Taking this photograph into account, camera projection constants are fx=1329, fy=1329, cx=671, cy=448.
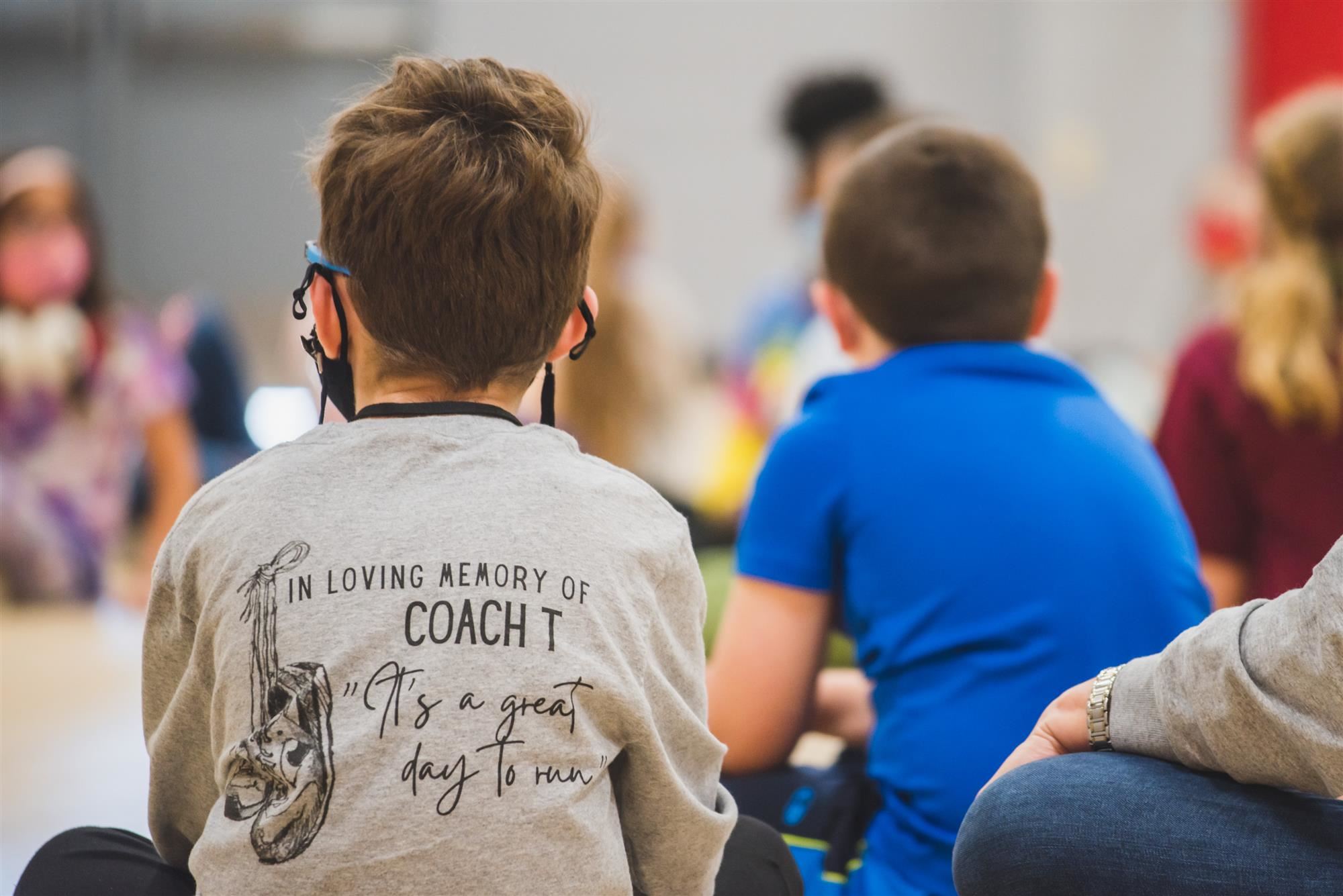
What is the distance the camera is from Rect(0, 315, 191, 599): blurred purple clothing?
11.6 feet

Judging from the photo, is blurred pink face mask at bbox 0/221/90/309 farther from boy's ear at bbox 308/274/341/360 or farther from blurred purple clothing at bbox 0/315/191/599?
boy's ear at bbox 308/274/341/360

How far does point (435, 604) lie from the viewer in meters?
0.86

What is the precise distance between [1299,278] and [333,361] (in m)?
1.38

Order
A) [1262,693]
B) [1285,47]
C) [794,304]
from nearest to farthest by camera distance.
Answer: [1262,693], [794,304], [1285,47]

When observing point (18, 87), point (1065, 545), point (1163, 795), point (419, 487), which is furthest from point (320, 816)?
point (18, 87)

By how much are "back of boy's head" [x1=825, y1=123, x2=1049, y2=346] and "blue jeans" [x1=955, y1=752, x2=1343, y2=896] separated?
535mm

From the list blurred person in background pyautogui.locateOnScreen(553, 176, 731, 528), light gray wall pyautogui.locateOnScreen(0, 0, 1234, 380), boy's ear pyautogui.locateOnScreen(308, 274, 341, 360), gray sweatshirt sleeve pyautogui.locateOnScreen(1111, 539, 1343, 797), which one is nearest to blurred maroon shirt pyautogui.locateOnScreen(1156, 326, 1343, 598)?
gray sweatshirt sleeve pyautogui.locateOnScreen(1111, 539, 1343, 797)

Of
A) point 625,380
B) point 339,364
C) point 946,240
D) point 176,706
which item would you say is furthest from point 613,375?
point 176,706

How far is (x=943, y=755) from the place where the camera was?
115 cm

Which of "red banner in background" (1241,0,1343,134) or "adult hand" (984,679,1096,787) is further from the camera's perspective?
"red banner in background" (1241,0,1343,134)

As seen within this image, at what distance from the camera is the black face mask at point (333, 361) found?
99 cm

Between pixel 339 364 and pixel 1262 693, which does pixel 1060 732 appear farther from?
pixel 339 364

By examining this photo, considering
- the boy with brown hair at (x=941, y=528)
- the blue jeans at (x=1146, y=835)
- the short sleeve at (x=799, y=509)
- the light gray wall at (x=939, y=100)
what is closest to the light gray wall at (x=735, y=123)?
the light gray wall at (x=939, y=100)

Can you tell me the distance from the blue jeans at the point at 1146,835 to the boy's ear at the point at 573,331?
46 cm
